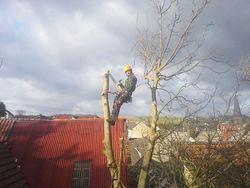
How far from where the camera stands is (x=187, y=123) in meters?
12.7

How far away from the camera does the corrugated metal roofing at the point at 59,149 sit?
54.6ft

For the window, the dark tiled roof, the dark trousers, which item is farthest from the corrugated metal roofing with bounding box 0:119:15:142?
the dark trousers

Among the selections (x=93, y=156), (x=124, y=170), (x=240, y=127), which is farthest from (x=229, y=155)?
(x=93, y=156)

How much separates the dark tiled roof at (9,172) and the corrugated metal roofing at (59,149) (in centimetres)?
693

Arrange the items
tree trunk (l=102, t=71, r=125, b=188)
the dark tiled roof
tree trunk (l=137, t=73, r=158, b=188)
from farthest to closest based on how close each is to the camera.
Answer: the dark tiled roof → tree trunk (l=137, t=73, r=158, b=188) → tree trunk (l=102, t=71, r=125, b=188)

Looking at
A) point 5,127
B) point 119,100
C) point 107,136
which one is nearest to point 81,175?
point 5,127

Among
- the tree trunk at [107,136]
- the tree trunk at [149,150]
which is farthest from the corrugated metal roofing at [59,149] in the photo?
the tree trunk at [107,136]

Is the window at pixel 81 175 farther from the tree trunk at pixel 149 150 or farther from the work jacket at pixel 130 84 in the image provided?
the tree trunk at pixel 149 150

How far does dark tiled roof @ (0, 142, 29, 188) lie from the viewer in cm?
837

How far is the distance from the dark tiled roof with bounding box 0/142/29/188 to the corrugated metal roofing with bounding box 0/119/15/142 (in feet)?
28.3

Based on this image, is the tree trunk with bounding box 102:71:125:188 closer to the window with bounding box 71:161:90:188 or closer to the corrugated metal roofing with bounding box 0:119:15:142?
the window with bounding box 71:161:90:188

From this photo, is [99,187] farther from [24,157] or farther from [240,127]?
[240,127]

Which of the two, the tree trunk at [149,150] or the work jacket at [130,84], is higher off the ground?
the work jacket at [130,84]

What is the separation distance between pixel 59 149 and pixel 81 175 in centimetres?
217
